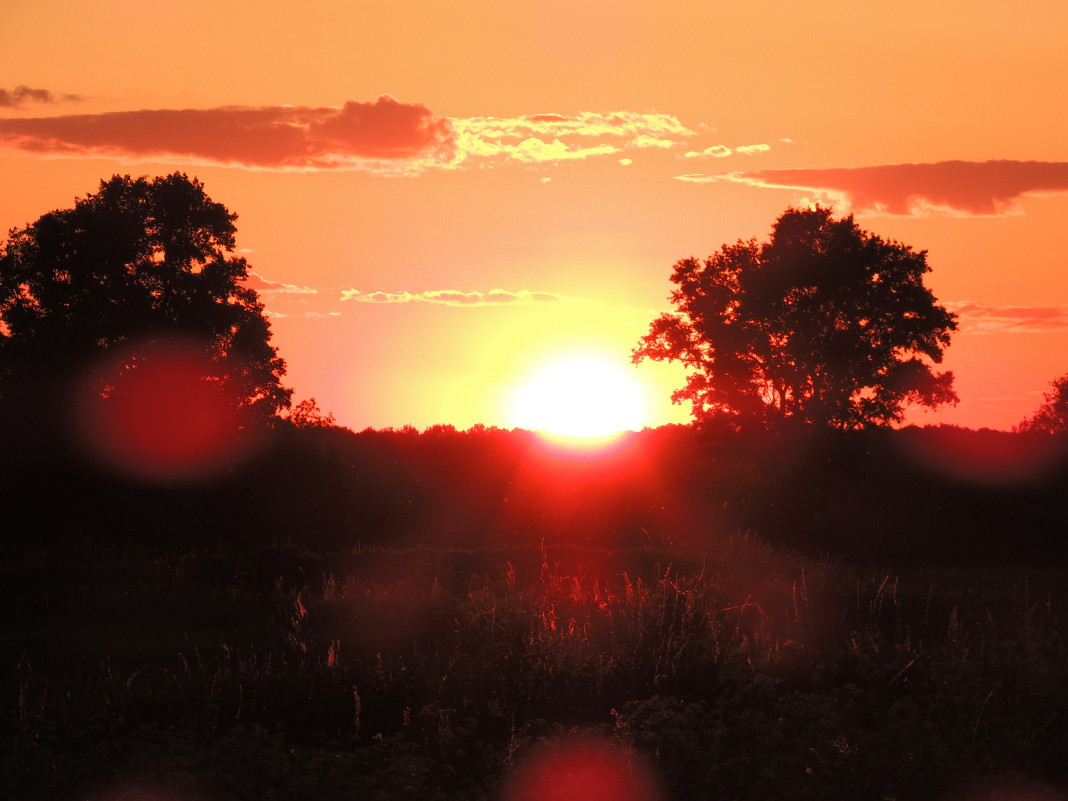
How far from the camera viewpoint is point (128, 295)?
1261 inches

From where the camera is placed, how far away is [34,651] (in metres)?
16.7

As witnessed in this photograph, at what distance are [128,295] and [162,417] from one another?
3.88 m

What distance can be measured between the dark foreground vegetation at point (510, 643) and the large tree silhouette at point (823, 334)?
4.58m

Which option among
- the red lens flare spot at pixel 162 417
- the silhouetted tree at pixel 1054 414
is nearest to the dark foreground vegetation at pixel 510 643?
the red lens flare spot at pixel 162 417

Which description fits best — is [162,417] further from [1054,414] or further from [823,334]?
[1054,414]

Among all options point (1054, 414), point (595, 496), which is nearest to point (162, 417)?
point (595, 496)

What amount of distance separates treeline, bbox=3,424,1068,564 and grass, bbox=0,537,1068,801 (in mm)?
Result: 11772

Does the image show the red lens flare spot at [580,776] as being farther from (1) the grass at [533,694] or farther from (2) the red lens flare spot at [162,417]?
(2) the red lens flare spot at [162,417]

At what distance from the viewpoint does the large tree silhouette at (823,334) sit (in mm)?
38000

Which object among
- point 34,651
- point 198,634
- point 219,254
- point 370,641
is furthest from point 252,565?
point 219,254

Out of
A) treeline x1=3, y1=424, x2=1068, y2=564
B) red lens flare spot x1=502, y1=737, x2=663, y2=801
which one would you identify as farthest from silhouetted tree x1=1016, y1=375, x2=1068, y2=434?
red lens flare spot x1=502, y1=737, x2=663, y2=801

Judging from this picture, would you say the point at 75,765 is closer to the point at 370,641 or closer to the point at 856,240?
the point at 370,641

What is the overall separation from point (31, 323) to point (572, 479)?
691 inches

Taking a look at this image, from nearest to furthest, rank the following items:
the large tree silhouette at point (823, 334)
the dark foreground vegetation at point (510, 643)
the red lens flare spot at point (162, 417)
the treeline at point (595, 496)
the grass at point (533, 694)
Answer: the grass at point (533, 694), the dark foreground vegetation at point (510, 643), the red lens flare spot at point (162, 417), the treeline at point (595, 496), the large tree silhouette at point (823, 334)
